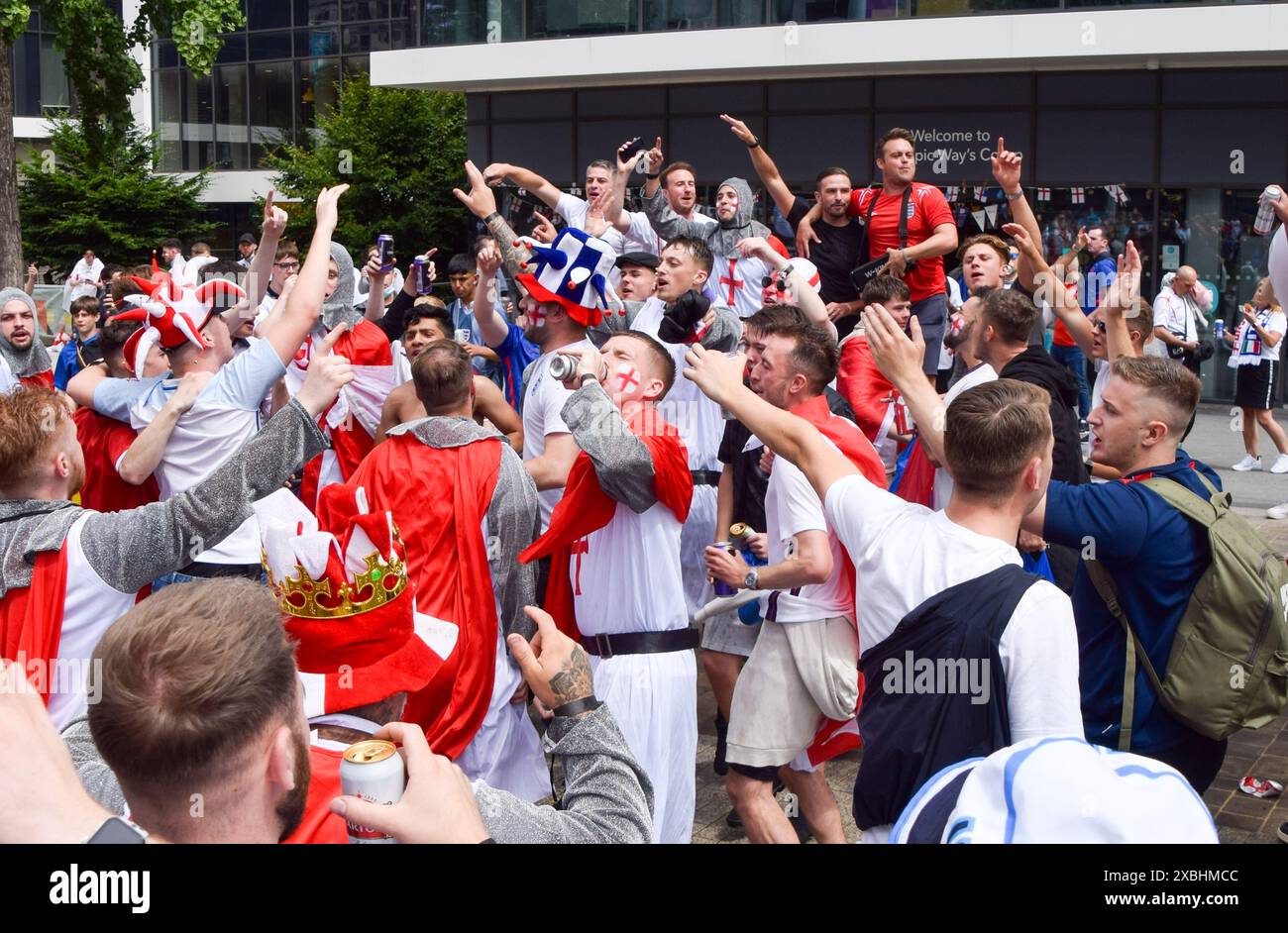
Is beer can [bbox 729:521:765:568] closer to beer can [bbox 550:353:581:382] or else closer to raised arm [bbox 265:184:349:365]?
beer can [bbox 550:353:581:382]

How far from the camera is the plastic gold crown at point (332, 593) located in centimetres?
306

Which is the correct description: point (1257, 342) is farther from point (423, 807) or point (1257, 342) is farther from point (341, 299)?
point (423, 807)

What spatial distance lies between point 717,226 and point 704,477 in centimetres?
289

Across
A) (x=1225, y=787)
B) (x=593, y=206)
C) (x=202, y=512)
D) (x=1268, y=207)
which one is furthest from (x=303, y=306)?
(x=593, y=206)

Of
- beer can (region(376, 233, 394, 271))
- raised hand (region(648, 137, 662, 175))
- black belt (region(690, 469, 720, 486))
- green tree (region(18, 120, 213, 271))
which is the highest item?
green tree (region(18, 120, 213, 271))

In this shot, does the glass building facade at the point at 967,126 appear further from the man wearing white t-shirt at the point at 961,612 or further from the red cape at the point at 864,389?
the man wearing white t-shirt at the point at 961,612

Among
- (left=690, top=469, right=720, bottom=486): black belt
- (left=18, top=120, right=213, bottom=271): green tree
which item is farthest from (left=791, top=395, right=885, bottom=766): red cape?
(left=18, top=120, right=213, bottom=271): green tree

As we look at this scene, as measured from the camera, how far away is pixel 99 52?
55.4 ft

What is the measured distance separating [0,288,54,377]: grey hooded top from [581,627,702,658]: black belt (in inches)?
216

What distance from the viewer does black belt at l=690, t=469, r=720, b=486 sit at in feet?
22.4

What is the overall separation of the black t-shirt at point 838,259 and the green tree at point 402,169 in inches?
935

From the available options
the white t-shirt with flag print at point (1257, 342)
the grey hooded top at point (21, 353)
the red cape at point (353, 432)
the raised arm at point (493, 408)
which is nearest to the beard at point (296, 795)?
the raised arm at point (493, 408)
